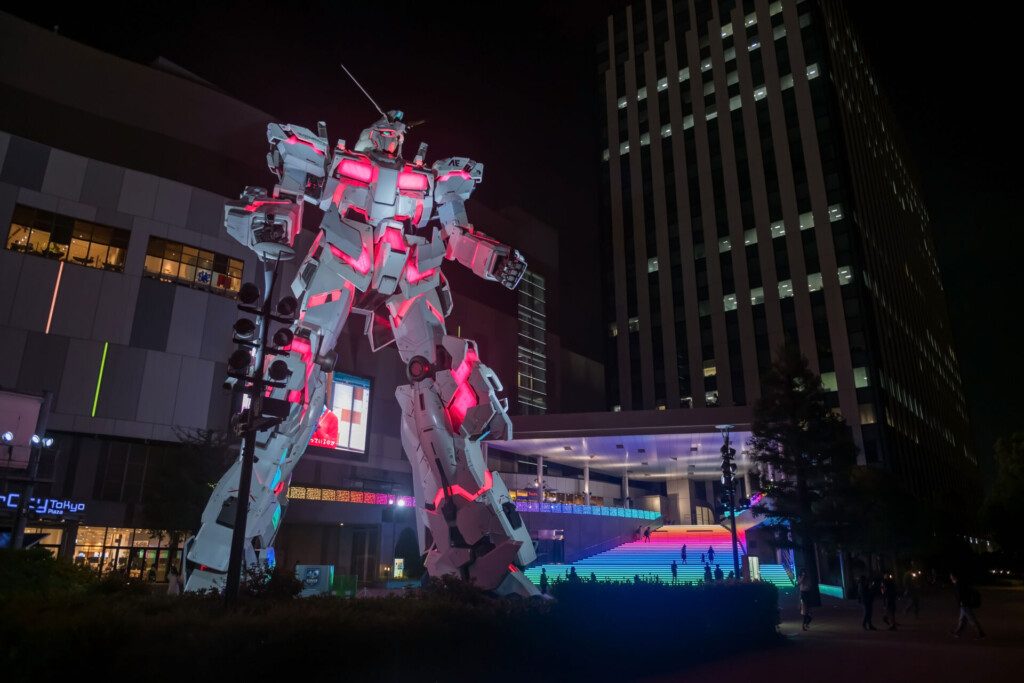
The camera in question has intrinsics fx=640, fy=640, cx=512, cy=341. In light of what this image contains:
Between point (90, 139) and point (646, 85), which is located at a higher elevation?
point (646, 85)

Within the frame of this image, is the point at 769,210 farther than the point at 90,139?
Yes

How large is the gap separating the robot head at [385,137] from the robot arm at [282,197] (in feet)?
2.92

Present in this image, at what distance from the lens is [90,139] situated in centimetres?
3388

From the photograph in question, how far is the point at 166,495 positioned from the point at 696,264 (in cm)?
5502

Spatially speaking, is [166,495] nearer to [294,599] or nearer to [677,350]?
[294,599]

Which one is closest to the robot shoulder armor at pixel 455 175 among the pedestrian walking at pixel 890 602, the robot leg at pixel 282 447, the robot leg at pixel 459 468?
the robot leg at pixel 459 468

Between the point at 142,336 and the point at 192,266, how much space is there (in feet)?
15.5

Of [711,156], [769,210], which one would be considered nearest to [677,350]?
[769,210]

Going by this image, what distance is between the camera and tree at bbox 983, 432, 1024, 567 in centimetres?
4322

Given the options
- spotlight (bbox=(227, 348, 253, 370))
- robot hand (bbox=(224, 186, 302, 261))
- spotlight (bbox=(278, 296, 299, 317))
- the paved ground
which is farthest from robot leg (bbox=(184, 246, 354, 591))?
the paved ground

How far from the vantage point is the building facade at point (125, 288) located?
99.9 ft

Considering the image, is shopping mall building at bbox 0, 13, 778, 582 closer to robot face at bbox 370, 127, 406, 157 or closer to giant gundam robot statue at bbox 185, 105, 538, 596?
giant gundam robot statue at bbox 185, 105, 538, 596

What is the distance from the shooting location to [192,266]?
35219mm

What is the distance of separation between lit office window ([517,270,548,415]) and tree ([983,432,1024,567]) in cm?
3513
